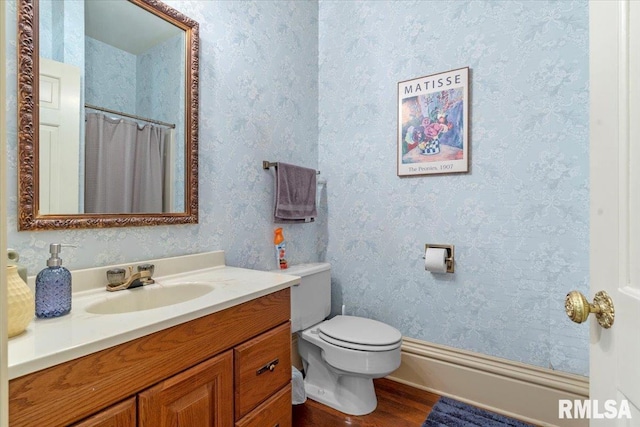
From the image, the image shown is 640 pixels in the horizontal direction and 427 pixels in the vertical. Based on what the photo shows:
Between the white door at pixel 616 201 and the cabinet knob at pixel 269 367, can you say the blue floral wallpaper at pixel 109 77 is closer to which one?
the cabinet knob at pixel 269 367

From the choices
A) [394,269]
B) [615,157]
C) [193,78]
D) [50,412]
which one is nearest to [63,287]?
[50,412]

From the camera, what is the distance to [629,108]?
55 centimetres

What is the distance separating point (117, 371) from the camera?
713 mm

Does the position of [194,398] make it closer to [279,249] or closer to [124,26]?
[279,249]

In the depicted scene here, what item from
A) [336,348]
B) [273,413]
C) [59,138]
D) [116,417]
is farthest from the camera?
[336,348]

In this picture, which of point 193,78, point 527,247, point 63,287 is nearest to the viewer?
point 63,287

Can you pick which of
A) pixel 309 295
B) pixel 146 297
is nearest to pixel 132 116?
pixel 146 297

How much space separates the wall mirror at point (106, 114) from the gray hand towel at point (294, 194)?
51 cm

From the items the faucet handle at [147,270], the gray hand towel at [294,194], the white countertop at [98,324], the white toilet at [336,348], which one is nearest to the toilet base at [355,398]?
the white toilet at [336,348]

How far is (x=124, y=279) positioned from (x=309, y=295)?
98 cm

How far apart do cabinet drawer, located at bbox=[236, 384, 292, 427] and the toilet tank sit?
0.51 meters

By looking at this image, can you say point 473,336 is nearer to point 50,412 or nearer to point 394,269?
point 394,269

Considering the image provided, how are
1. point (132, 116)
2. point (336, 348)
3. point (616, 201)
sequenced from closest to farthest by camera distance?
point (616, 201) < point (132, 116) < point (336, 348)

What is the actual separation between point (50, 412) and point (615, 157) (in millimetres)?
1168
